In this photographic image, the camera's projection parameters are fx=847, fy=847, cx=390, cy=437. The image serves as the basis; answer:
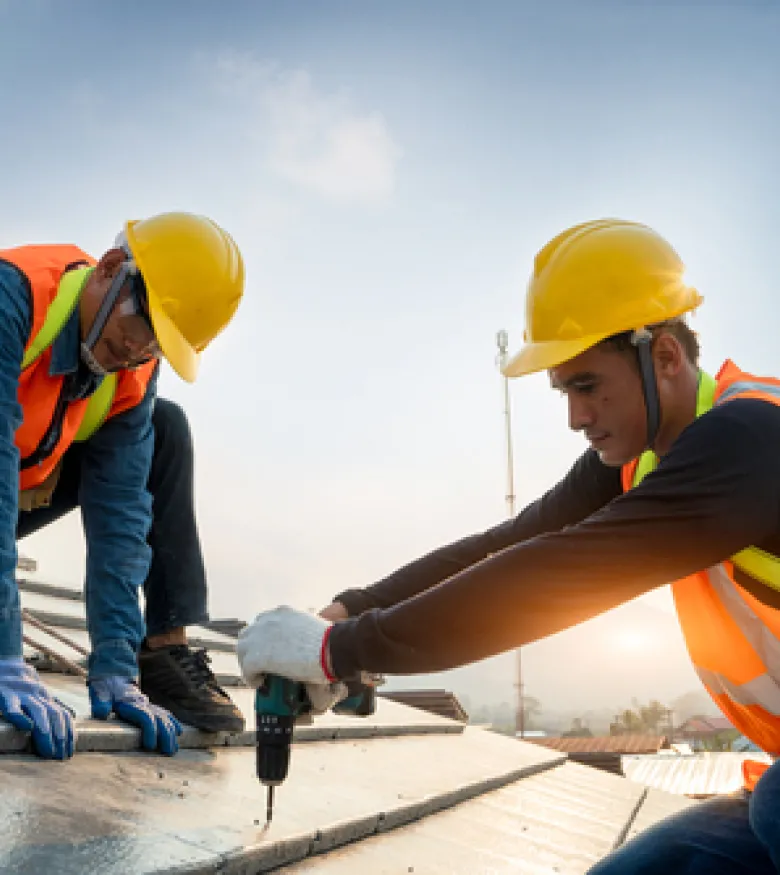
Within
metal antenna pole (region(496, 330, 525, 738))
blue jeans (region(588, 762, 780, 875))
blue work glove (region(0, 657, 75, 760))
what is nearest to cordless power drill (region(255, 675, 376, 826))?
blue work glove (region(0, 657, 75, 760))

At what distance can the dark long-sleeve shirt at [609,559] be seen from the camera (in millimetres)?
1585

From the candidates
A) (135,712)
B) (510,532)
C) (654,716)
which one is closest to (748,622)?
(510,532)

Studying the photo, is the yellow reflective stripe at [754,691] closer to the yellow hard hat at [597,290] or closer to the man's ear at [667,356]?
the man's ear at [667,356]

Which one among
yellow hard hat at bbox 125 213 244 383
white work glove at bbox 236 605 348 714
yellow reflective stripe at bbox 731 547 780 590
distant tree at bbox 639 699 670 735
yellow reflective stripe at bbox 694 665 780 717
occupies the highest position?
yellow hard hat at bbox 125 213 244 383

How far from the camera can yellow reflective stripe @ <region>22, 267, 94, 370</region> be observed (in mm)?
2652

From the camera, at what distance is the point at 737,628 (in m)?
1.82

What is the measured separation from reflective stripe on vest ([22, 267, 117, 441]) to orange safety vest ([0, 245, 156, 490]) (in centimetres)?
2

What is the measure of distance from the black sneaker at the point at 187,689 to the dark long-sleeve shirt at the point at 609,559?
1.16 metres

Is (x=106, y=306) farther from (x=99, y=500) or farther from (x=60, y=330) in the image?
(x=99, y=500)

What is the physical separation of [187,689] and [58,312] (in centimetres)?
131

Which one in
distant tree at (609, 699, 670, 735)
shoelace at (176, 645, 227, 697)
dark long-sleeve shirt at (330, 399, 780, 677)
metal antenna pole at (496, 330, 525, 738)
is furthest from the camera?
distant tree at (609, 699, 670, 735)

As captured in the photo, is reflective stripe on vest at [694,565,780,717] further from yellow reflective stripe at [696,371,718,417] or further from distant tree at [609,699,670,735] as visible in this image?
distant tree at [609,699,670,735]

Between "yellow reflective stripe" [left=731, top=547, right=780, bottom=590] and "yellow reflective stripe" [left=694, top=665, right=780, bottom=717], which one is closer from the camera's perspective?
"yellow reflective stripe" [left=731, top=547, right=780, bottom=590]

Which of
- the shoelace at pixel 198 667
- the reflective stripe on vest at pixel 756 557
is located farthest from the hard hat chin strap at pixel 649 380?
the shoelace at pixel 198 667
